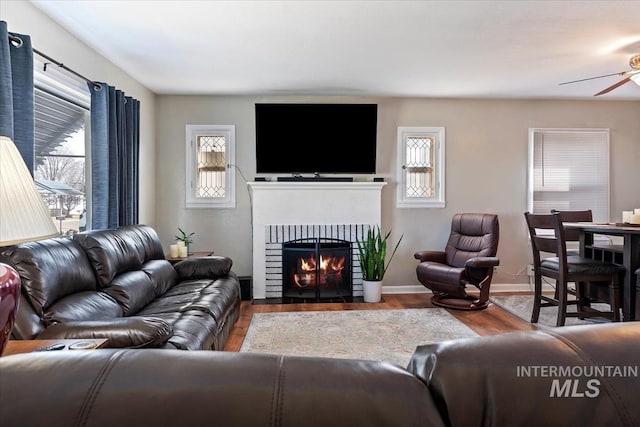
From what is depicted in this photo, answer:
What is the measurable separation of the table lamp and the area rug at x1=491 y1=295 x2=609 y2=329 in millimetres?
3819

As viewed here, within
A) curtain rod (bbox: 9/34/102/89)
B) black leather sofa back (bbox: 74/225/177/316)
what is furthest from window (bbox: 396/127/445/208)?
curtain rod (bbox: 9/34/102/89)

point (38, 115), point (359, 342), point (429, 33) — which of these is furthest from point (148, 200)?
point (429, 33)

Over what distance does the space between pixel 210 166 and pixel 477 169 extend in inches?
135

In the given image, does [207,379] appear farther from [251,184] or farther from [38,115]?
[251,184]

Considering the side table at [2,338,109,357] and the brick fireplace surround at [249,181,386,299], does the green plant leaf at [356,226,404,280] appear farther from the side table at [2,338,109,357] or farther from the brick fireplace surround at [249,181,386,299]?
the side table at [2,338,109,357]

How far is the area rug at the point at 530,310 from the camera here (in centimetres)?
361

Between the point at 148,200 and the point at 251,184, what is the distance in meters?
1.22

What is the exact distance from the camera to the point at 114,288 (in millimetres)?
2426

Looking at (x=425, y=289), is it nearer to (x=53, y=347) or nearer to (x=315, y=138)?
(x=315, y=138)

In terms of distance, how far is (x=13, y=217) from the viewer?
1.06m

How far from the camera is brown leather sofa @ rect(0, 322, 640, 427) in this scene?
53 cm

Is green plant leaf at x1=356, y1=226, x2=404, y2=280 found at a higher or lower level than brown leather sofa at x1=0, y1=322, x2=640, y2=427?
lower

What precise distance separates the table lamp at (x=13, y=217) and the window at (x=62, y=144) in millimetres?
1934

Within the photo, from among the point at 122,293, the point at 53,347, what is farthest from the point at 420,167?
the point at 53,347
